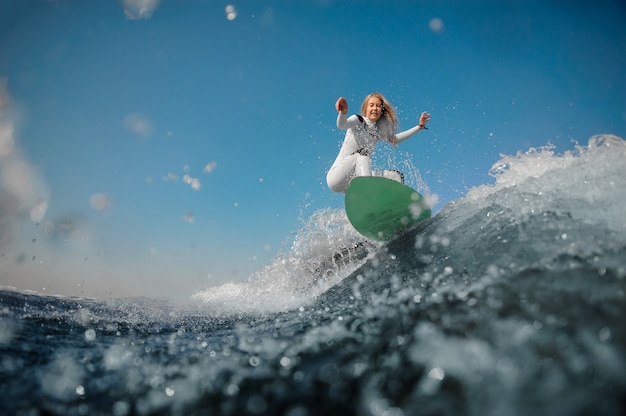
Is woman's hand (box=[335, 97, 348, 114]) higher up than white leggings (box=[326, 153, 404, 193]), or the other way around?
woman's hand (box=[335, 97, 348, 114])

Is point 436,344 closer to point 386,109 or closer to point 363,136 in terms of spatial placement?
point 363,136

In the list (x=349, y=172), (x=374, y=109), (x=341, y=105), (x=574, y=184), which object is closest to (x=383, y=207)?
(x=349, y=172)

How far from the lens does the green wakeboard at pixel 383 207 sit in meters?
5.37

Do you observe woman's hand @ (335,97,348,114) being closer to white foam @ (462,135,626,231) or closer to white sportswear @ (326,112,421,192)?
white sportswear @ (326,112,421,192)

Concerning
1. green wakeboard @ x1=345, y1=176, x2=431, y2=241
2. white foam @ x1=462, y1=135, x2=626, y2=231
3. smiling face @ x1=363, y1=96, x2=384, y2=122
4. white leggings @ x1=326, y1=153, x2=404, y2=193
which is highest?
smiling face @ x1=363, y1=96, x2=384, y2=122

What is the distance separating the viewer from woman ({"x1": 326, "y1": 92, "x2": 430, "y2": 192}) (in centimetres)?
587

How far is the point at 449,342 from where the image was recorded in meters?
1.60

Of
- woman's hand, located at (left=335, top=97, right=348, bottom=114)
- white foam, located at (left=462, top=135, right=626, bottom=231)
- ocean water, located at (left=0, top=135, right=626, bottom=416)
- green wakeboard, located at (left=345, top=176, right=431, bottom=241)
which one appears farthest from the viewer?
woman's hand, located at (left=335, top=97, right=348, bottom=114)

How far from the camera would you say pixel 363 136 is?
6371 mm

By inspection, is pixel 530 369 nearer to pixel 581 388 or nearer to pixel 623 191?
pixel 581 388

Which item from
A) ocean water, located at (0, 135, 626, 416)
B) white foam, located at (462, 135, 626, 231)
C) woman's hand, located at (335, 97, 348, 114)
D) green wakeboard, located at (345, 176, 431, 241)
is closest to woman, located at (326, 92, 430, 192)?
woman's hand, located at (335, 97, 348, 114)

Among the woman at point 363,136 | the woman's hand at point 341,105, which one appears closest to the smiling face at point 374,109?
the woman at point 363,136

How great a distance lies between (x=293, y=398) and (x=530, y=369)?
0.90 m

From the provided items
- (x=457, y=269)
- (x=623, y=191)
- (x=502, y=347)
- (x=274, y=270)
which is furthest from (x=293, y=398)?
(x=274, y=270)
